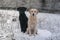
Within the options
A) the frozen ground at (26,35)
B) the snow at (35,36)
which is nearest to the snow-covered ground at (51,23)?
the frozen ground at (26,35)

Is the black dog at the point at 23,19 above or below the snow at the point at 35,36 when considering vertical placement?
above

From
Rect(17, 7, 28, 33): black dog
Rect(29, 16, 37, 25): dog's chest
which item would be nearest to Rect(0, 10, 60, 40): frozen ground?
Rect(17, 7, 28, 33): black dog

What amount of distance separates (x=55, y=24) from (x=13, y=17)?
0.99 meters

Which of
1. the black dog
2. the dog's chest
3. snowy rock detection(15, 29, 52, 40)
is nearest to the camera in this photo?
snowy rock detection(15, 29, 52, 40)

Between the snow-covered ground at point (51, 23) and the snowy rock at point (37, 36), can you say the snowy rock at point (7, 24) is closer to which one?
the snowy rock at point (37, 36)

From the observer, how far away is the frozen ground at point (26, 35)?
135 inches

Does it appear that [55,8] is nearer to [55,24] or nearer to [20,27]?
[55,24]

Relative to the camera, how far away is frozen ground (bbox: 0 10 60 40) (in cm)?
344

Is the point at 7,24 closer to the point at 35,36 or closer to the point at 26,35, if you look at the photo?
the point at 26,35

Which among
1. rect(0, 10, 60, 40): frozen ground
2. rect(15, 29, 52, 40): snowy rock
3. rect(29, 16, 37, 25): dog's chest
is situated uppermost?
rect(29, 16, 37, 25): dog's chest

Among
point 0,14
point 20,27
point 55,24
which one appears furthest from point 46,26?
point 0,14

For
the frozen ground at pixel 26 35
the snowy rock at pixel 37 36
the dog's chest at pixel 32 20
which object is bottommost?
the snowy rock at pixel 37 36

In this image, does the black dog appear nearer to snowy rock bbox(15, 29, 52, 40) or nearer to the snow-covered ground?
Answer: snowy rock bbox(15, 29, 52, 40)

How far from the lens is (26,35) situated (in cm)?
352
